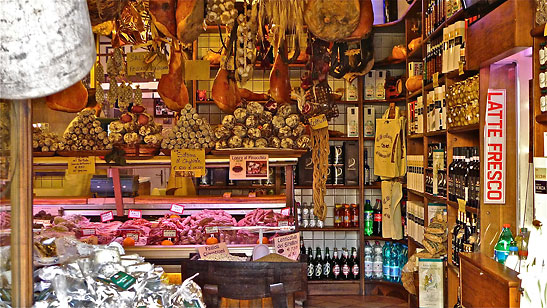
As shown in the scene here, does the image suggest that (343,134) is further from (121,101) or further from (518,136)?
(518,136)

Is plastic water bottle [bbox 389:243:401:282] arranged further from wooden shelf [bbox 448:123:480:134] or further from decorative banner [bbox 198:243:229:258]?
decorative banner [bbox 198:243:229:258]

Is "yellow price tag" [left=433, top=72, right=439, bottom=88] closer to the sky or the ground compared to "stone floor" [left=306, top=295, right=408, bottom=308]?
closer to the sky

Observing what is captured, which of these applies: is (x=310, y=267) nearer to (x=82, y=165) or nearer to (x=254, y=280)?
(x=82, y=165)

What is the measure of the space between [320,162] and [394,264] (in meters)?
1.78

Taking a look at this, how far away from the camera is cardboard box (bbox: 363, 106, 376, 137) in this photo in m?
7.11

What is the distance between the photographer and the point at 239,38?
3861 mm

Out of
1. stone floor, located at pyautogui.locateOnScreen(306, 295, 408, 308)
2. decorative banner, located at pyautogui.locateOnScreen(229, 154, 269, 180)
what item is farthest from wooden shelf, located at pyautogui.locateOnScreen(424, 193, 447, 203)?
stone floor, located at pyautogui.locateOnScreen(306, 295, 408, 308)

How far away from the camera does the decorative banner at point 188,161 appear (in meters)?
4.48

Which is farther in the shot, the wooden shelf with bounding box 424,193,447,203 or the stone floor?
the stone floor

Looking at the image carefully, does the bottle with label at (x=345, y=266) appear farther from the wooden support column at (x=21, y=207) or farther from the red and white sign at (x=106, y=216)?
the wooden support column at (x=21, y=207)

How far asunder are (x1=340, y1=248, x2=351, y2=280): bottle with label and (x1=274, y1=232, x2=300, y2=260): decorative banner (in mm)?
2998

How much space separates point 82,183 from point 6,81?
4951 mm

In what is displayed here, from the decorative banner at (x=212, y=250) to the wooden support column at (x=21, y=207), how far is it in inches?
77.7

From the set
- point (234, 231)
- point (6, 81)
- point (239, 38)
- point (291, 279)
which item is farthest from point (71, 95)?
point (6, 81)
